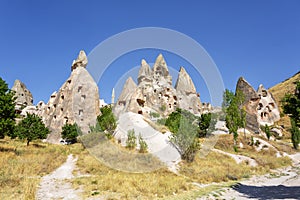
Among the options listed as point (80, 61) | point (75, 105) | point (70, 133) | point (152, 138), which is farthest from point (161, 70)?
point (152, 138)

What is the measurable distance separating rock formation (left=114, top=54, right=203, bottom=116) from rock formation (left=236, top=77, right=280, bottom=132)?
18199 mm

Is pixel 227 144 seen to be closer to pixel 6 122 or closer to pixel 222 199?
pixel 222 199

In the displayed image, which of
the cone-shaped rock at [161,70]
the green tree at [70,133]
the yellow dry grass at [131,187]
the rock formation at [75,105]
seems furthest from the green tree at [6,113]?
the cone-shaped rock at [161,70]

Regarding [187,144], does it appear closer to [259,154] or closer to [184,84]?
[259,154]

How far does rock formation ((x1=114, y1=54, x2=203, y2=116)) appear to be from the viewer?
206 ft

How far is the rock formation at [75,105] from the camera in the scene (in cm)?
4203

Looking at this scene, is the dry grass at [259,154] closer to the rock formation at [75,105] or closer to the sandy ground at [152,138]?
the sandy ground at [152,138]

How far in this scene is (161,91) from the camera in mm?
67188

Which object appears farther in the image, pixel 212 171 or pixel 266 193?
pixel 212 171

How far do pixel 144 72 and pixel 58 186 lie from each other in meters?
62.2

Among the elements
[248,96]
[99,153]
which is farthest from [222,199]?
[248,96]

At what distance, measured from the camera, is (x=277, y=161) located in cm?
2775

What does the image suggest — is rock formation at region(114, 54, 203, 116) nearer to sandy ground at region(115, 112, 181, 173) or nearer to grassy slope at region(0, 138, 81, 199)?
sandy ground at region(115, 112, 181, 173)

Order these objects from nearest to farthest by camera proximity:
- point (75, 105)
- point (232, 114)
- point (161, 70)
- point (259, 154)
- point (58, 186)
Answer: point (58, 186) → point (259, 154) → point (232, 114) → point (75, 105) → point (161, 70)
